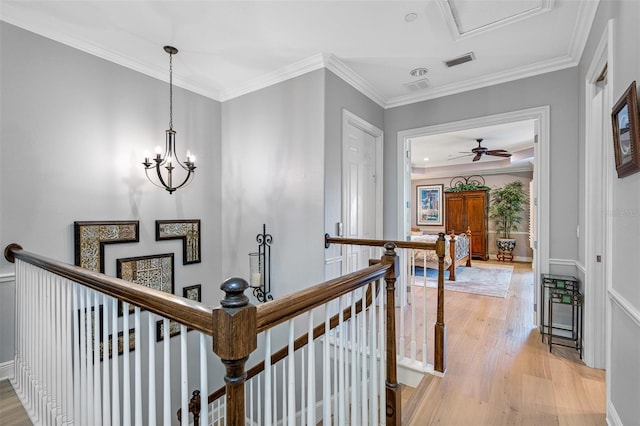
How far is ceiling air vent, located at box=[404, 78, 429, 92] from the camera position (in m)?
3.35

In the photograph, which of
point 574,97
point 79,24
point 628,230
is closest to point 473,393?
point 628,230

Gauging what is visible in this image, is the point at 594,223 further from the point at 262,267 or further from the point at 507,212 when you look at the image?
the point at 507,212

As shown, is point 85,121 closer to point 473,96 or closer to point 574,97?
point 473,96

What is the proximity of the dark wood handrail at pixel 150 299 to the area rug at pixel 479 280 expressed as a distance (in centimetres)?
382

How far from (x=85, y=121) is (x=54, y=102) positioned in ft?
0.76

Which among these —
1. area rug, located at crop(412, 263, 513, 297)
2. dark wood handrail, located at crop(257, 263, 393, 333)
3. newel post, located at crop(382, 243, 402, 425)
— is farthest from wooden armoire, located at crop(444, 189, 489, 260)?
dark wood handrail, located at crop(257, 263, 393, 333)

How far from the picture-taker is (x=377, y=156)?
12.7 ft

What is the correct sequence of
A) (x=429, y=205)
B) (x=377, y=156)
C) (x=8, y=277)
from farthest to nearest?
(x=429, y=205) < (x=377, y=156) < (x=8, y=277)

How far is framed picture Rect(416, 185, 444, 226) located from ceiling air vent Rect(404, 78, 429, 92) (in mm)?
5888

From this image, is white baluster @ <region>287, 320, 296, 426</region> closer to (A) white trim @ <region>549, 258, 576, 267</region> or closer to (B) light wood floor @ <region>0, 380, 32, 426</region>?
(B) light wood floor @ <region>0, 380, 32, 426</region>

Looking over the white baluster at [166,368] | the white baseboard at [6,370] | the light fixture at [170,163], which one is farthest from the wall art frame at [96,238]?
the white baluster at [166,368]

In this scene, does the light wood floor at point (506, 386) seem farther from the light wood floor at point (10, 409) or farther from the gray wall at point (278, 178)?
the light wood floor at point (10, 409)

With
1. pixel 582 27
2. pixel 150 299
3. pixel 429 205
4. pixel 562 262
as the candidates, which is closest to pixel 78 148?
pixel 150 299

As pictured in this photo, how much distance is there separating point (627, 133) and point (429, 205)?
308 inches
